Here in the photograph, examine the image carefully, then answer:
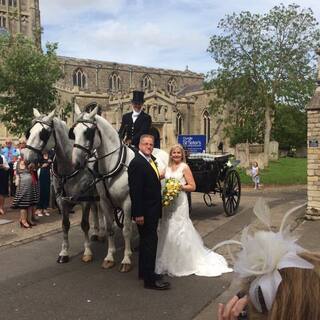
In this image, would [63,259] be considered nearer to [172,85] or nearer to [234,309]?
[234,309]

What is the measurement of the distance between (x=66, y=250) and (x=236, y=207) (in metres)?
6.01

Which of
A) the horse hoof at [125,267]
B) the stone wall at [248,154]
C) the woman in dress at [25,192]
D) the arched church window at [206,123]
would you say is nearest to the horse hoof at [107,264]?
the horse hoof at [125,267]

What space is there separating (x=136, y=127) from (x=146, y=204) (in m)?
2.48

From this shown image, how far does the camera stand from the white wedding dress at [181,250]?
23.1 ft

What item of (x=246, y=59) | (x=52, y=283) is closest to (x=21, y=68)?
(x=246, y=59)

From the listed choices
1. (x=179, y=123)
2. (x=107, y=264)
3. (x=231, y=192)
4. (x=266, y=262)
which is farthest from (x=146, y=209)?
(x=179, y=123)

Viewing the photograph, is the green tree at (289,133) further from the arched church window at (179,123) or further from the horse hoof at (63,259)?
Answer: the horse hoof at (63,259)

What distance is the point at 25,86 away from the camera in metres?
23.8

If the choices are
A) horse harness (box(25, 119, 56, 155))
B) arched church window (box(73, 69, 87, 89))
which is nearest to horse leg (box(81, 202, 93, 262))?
horse harness (box(25, 119, 56, 155))

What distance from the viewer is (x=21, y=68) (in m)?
24.6

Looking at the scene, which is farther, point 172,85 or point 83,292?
point 172,85

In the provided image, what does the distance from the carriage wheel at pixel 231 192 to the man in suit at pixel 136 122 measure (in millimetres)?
3959

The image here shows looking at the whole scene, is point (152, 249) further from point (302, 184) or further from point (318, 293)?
point (302, 184)

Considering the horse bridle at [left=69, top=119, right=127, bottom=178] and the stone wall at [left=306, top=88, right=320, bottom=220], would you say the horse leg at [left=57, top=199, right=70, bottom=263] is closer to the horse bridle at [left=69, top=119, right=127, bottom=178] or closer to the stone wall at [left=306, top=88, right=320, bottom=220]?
the horse bridle at [left=69, top=119, right=127, bottom=178]
